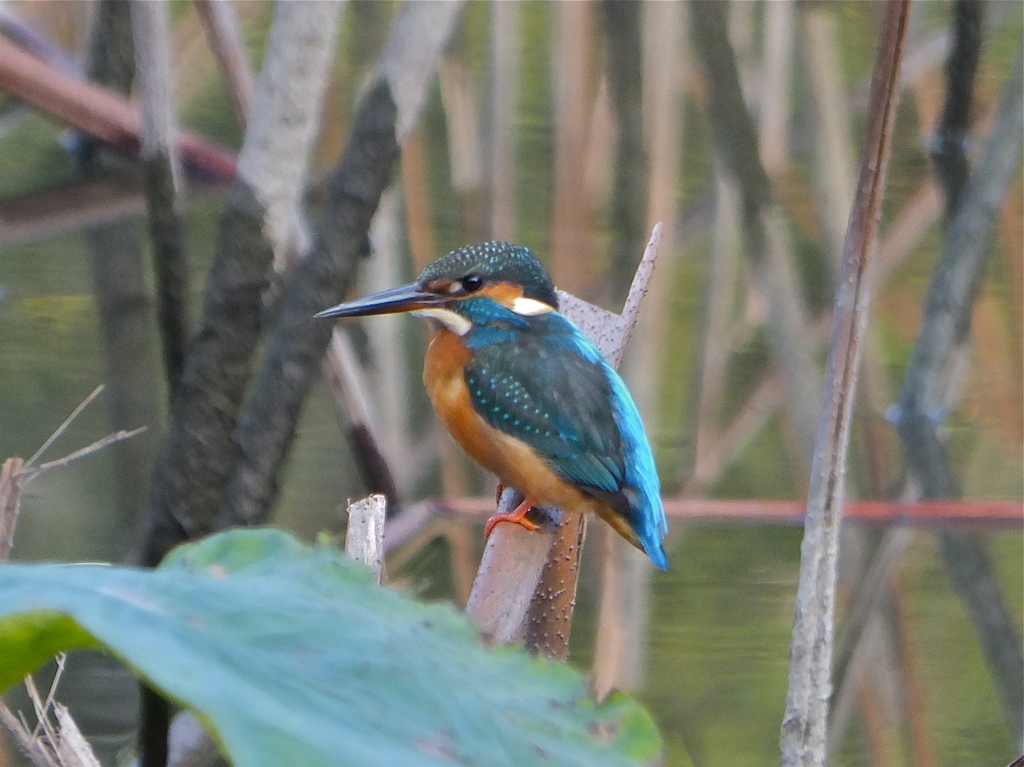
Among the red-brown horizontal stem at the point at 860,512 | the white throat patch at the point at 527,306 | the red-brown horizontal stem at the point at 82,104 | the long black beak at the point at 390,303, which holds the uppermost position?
the red-brown horizontal stem at the point at 82,104

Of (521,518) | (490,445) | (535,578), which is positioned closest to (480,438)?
(490,445)

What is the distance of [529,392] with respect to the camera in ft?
5.23

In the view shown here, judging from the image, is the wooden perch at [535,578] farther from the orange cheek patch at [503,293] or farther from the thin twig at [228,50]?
the thin twig at [228,50]

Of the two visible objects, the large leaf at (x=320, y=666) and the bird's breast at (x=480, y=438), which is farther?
the bird's breast at (x=480, y=438)

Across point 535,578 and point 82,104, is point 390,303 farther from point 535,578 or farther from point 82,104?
point 82,104

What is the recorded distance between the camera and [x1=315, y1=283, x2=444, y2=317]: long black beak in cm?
154

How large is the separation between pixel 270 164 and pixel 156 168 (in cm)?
33

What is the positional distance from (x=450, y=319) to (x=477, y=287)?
58 millimetres

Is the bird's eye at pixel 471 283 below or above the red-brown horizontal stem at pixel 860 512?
above

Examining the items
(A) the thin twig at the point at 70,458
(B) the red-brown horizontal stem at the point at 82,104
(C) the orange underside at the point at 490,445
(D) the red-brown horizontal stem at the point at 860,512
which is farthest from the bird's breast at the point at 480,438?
(B) the red-brown horizontal stem at the point at 82,104

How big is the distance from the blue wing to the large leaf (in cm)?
93

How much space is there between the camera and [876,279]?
346 centimetres

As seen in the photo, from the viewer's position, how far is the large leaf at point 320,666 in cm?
45

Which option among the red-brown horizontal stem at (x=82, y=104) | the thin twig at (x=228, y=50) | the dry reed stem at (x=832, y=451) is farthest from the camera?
the red-brown horizontal stem at (x=82, y=104)
